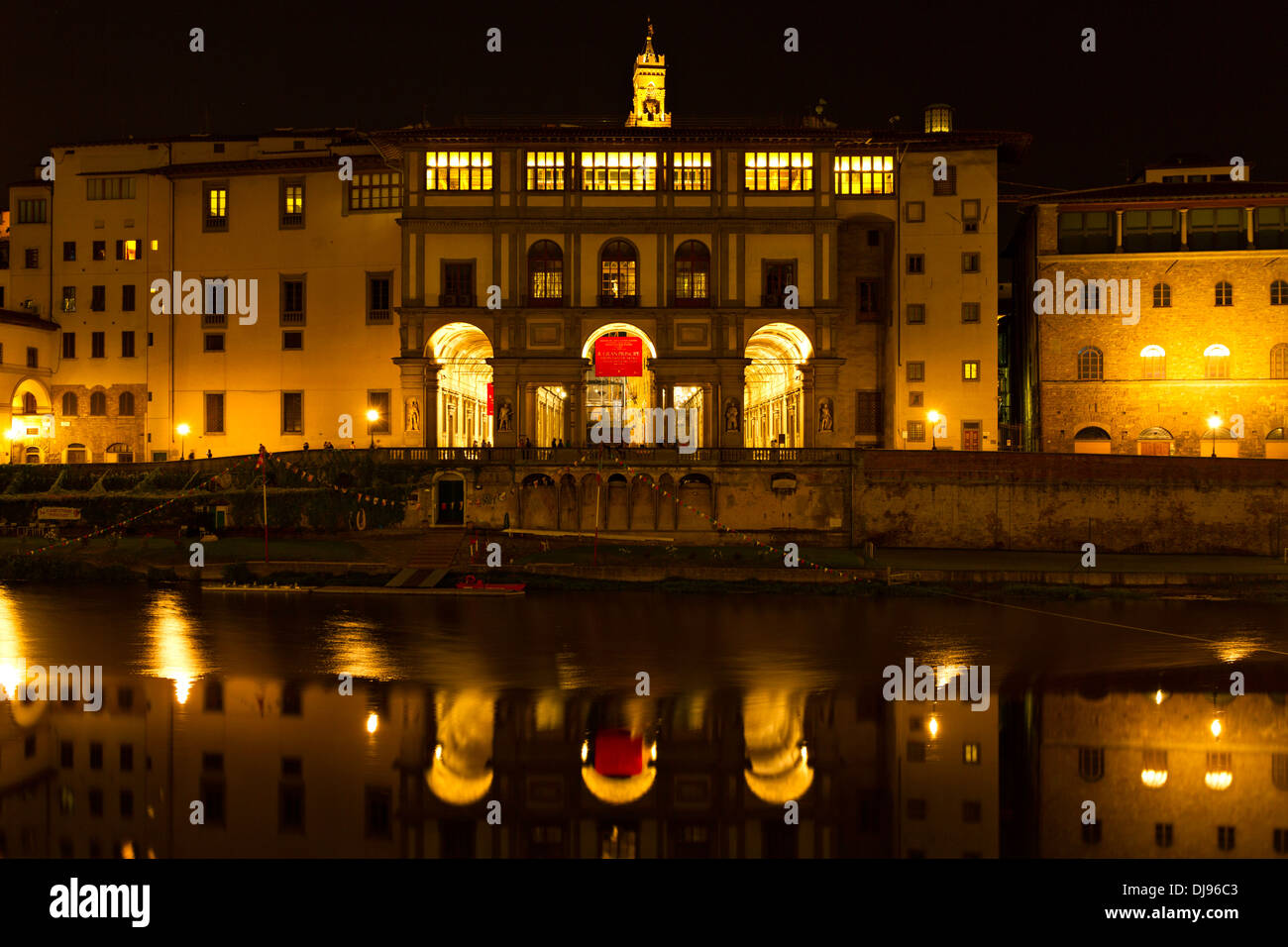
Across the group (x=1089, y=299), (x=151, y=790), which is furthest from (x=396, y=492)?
(x=1089, y=299)

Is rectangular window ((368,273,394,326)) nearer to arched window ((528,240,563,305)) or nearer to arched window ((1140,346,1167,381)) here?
arched window ((528,240,563,305))

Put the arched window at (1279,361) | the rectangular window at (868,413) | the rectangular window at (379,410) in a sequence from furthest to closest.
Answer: the rectangular window at (868,413) < the rectangular window at (379,410) < the arched window at (1279,361)

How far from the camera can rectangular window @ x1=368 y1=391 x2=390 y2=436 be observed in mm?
61938

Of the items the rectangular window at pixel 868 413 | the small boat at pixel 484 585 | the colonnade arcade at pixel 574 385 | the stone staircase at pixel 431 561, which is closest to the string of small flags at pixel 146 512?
the colonnade arcade at pixel 574 385

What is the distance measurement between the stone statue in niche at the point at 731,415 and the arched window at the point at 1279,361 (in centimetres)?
2941

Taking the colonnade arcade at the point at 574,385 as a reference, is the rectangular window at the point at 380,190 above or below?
above

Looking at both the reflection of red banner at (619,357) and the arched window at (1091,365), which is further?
the arched window at (1091,365)

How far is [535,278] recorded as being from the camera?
59.0 metres

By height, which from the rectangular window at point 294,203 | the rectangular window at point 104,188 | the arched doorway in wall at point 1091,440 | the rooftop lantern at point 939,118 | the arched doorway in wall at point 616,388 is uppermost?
the rooftop lantern at point 939,118

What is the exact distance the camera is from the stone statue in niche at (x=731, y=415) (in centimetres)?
5766

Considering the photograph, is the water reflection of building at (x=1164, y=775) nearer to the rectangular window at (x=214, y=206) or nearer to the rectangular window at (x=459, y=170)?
the rectangular window at (x=459, y=170)

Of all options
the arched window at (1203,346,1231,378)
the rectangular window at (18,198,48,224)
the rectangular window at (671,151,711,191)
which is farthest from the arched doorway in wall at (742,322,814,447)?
the rectangular window at (18,198,48,224)

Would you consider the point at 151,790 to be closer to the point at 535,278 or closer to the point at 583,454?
the point at 583,454

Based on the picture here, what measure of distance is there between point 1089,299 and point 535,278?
30.6 m
